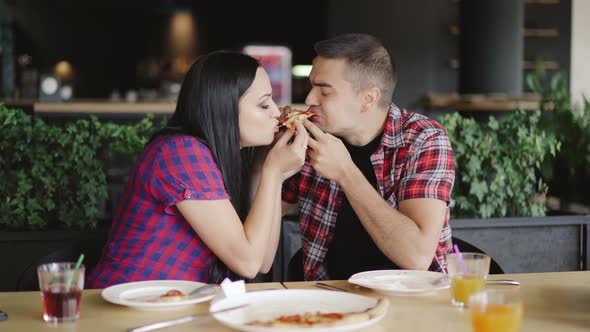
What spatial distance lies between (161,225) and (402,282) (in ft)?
2.24

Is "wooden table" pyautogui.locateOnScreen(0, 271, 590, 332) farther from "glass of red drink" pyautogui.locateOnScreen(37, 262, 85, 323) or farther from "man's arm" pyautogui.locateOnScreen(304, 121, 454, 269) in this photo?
"man's arm" pyautogui.locateOnScreen(304, 121, 454, 269)

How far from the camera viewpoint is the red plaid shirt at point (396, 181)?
230 centimetres

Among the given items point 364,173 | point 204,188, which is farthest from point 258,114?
point 364,173

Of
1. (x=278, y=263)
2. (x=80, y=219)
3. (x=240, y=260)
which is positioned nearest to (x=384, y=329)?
(x=240, y=260)

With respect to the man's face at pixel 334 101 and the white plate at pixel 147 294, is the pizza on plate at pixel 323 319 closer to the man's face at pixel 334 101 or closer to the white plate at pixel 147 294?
the white plate at pixel 147 294

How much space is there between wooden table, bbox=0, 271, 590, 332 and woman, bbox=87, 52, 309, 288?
0.25 meters

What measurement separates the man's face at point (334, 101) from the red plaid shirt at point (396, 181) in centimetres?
13

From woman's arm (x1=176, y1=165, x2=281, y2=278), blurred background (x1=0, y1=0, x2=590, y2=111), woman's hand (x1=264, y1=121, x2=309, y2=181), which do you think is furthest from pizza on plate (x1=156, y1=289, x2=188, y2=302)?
blurred background (x1=0, y1=0, x2=590, y2=111)

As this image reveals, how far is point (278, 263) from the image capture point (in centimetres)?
313

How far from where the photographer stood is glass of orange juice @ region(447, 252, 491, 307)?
61.8 inches

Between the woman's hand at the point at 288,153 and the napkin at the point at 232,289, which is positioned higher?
the woman's hand at the point at 288,153

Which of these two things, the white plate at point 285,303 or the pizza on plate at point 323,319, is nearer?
the pizza on plate at point 323,319

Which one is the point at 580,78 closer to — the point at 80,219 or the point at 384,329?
the point at 80,219

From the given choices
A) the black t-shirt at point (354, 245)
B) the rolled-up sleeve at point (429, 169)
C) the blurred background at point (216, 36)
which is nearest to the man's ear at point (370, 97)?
the black t-shirt at point (354, 245)
